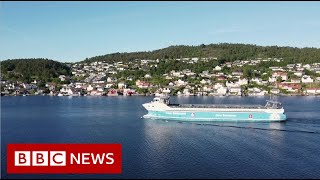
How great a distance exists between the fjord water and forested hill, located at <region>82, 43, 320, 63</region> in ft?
186

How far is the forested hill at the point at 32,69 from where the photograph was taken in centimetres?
7988

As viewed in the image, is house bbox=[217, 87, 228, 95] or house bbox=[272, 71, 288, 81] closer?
house bbox=[217, 87, 228, 95]

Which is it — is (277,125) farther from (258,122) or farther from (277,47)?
(277,47)

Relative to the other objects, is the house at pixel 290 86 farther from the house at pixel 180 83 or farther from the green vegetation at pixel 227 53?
the house at pixel 180 83

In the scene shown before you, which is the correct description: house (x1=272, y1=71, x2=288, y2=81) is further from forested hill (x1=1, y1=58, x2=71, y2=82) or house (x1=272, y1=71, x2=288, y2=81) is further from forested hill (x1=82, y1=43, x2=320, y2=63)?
forested hill (x1=1, y1=58, x2=71, y2=82)

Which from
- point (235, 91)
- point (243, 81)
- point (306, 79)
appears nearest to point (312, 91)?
point (306, 79)

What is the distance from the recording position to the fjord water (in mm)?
15695

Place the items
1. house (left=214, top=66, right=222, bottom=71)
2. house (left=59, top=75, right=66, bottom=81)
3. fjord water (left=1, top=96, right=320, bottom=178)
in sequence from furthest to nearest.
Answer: house (left=214, top=66, right=222, bottom=71)
house (left=59, top=75, right=66, bottom=81)
fjord water (left=1, top=96, right=320, bottom=178)

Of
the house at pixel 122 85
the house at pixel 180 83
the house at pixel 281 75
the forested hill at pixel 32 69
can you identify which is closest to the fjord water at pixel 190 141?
the house at pixel 281 75

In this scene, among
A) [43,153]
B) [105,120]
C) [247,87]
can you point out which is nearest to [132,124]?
[105,120]

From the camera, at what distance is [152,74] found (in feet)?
258

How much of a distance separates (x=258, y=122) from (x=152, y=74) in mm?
50115

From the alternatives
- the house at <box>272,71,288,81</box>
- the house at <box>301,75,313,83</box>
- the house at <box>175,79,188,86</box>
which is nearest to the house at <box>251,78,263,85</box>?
the house at <box>272,71,288,81</box>

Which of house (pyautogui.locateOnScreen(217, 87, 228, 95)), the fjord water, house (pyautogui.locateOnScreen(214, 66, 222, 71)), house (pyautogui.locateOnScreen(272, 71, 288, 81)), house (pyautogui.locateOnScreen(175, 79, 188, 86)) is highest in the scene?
house (pyautogui.locateOnScreen(214, 66, 222, 71))
